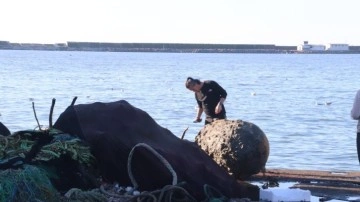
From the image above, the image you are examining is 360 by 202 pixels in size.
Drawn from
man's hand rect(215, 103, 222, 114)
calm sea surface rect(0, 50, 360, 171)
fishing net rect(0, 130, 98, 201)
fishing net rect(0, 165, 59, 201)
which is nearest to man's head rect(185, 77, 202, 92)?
man's hand rect(215, 103, 222, 114)

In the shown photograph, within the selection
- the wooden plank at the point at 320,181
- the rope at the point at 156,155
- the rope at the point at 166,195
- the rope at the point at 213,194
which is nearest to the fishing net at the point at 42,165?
the rope at the point at 156,155

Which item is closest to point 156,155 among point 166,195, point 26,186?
point 166,195

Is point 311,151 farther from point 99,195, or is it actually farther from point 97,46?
point 97,46

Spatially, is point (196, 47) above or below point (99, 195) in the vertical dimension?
below

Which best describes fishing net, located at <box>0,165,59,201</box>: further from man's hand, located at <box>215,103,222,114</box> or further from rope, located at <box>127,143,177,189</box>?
man's hand, located at <box>215,103,222,114</box>

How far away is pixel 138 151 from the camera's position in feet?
26.5

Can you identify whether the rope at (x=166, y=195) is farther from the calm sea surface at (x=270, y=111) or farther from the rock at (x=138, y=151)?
the calm sea surface at (x=270, y=111)

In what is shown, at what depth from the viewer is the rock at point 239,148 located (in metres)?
10.6

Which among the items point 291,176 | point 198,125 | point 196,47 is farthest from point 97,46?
point 291,176

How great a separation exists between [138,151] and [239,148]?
2760mm

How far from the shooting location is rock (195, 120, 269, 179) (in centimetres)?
1062

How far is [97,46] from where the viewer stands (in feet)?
619

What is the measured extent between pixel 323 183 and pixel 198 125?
13186 mm

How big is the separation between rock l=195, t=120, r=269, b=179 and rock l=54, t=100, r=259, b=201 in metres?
1.69
